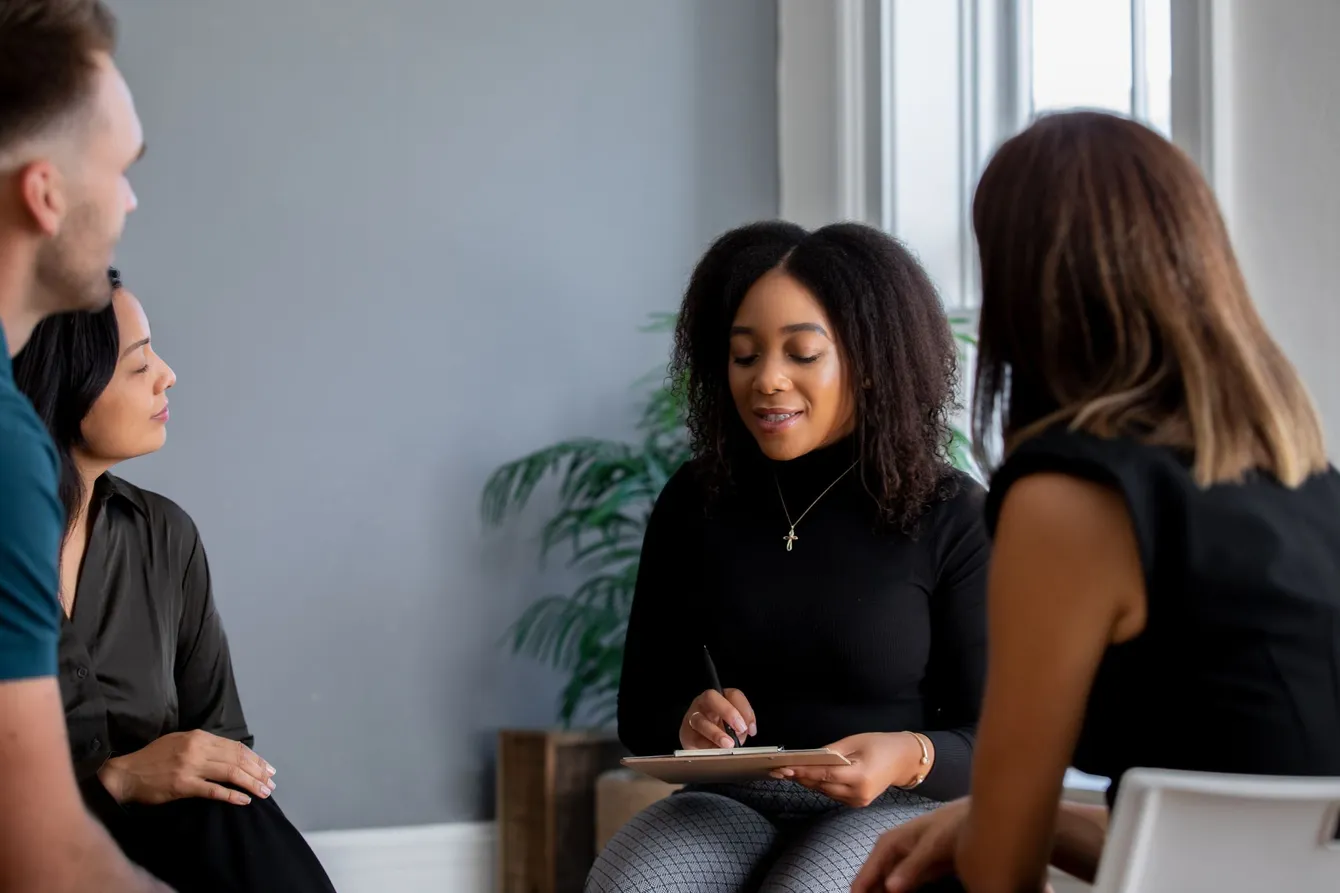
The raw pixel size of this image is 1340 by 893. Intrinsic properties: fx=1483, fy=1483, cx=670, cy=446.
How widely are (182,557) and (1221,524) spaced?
1.45 metres

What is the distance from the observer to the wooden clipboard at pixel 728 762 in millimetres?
1653

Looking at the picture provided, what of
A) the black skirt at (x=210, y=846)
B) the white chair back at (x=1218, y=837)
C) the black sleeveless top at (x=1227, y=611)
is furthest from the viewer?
the black skirt at (x=210, y=846)

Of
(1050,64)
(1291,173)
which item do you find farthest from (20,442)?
(1050,64)

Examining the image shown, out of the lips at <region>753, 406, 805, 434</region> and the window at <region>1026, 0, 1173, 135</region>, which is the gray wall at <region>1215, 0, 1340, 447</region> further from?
the lips at <region>753, 406, 805, 434</region>

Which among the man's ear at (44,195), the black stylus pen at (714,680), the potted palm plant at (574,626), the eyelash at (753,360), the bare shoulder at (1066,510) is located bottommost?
the potted palm plant at (574,626)

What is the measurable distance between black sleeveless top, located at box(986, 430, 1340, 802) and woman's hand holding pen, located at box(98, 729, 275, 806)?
1.14 metres

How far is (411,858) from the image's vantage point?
338 centimetres

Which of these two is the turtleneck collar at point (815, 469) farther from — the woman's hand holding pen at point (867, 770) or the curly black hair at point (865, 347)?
the woman's hand holding pen at point (867, 770)

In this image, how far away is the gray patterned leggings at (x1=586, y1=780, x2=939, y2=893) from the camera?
180 centimetres

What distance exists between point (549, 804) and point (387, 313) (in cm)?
116

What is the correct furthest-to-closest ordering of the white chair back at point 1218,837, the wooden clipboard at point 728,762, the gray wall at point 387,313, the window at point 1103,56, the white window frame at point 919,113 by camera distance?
the white window frame at point 919,113
the gray wall at point 387,313
the window at point 1103,56
the wooden clipboard at point 728,762
the white chair back at point 1218,837

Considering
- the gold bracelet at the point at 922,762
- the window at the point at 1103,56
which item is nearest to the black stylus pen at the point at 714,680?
the gold bracelet at the point at 922,762

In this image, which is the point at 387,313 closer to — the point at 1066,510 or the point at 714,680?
the point at 714,680

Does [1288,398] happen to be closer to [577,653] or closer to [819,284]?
[819,284]
